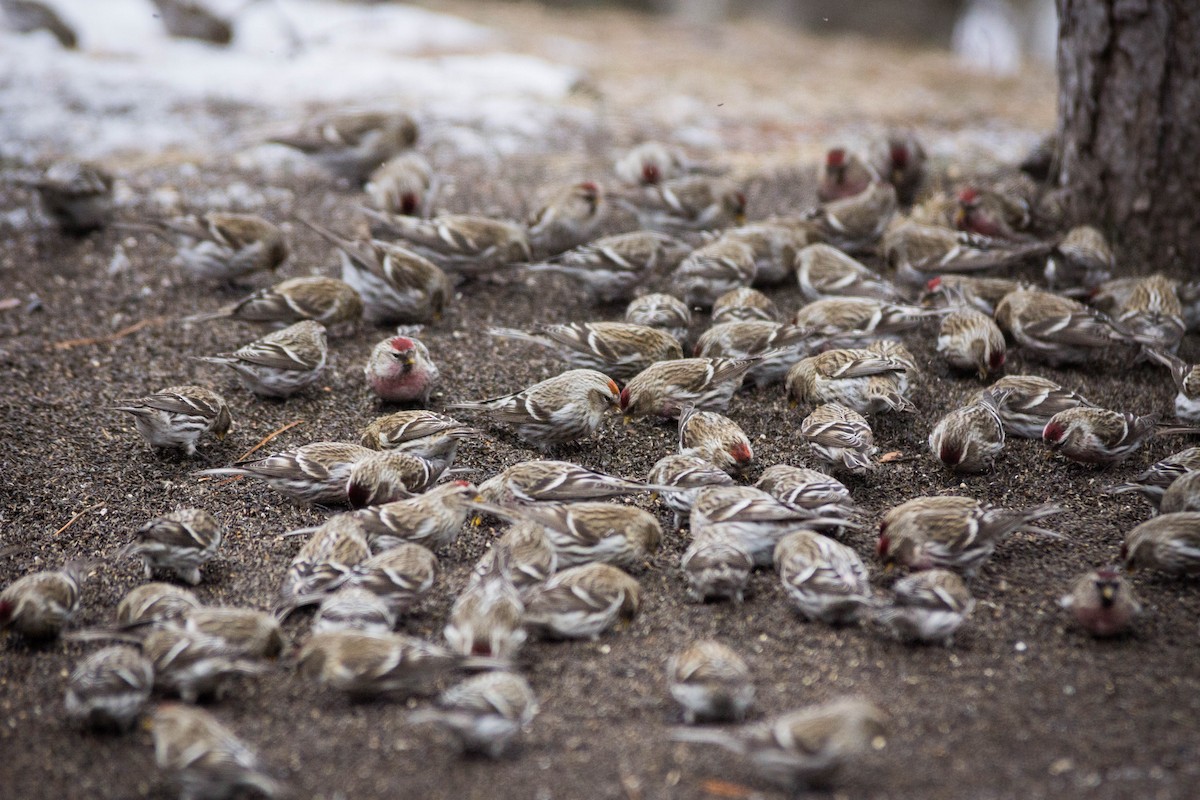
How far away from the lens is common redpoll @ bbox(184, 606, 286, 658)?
10.6 ft

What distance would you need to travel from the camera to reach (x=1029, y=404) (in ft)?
15.2

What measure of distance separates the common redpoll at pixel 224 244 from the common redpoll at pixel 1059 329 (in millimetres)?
4083

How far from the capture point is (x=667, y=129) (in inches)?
335

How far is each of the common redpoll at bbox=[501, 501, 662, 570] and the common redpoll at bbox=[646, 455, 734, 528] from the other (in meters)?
0.21

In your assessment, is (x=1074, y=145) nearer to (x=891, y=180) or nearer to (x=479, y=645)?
(x=891, y=180)

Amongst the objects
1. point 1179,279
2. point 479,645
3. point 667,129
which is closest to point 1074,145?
point 1179,279

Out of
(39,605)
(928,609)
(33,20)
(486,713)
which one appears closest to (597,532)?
(486,713)

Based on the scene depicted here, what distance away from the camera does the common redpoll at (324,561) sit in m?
3.59

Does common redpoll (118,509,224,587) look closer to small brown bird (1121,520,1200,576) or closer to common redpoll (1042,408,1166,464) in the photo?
small brown bird (1121,520,1200,576)

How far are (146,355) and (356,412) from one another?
129 centimetres

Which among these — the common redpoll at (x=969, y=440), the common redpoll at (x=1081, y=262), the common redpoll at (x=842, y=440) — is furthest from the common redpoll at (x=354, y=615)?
the common redpoll at (x=1081, y=262)

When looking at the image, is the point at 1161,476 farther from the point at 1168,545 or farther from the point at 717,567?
the point at 717,567

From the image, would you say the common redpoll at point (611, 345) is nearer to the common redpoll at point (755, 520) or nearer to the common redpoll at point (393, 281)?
the common redpoll at point (393, 281)

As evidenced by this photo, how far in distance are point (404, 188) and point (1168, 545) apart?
4.70 m
